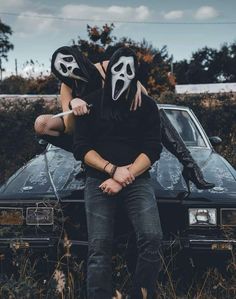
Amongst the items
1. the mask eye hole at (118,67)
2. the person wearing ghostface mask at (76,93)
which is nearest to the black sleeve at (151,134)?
the person wearing ghostface mask at (76,93)

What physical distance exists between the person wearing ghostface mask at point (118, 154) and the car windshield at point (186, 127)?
2066 mm

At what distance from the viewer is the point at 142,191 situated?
3283mm

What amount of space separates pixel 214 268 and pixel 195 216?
0.37 meters

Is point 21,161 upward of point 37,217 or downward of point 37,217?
downward

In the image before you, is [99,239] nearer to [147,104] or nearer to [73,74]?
[147,104]

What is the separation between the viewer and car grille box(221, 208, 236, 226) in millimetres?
3559

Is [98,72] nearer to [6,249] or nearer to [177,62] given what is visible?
[6,249]

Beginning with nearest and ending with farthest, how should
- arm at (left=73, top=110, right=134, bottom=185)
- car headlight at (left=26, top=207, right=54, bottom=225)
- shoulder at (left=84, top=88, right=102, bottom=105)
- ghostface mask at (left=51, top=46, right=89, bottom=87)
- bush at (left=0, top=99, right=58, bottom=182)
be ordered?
1. arm at (left=73, top=110, right=134, bottom=185)
2. shoulder at (left=84, top=88, right=102, bottom=105)
3. car headlight at (left=26, top=207, right=54, bottom=225)
4. ghostface mask at (left=51, top=46, right=89, bottom=87)
5. bush at (left=0, top=99, right=58, bottom=182)

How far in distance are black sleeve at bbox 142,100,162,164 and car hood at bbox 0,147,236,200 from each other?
341 mm

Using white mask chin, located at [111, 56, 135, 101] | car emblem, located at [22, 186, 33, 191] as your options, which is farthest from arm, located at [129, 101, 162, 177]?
car emblem, located at [22, 186, 33, 191]

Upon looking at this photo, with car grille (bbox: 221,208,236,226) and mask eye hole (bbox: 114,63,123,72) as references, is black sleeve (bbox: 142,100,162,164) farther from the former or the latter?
car grille (bbox: 221,208,236,226)

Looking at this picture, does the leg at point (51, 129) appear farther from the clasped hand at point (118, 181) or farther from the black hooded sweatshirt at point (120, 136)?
the clasped hand at point (118, 181)

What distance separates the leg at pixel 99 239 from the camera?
9.76 feet

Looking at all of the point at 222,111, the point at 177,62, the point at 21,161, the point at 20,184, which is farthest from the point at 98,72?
the point at 177,62
